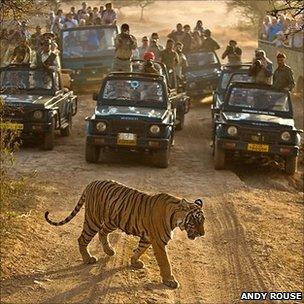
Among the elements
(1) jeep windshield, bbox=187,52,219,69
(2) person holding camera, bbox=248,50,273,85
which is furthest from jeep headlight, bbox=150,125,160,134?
(1) jeep windshield, bbox=187,52,219,69

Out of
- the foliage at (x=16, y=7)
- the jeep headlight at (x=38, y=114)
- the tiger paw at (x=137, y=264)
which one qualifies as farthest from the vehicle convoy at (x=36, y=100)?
the tiger paw at (x=137, y=264)

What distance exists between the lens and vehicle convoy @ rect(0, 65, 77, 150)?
13125 mm

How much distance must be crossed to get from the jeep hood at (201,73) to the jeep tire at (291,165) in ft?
26.0

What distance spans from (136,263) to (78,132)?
28.1 ft

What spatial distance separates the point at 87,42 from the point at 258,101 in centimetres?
896

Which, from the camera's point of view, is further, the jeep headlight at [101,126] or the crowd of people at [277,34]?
the crowd of people at [277,34]

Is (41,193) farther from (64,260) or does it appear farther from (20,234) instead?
(64,260)

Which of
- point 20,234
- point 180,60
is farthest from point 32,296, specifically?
point 180,60

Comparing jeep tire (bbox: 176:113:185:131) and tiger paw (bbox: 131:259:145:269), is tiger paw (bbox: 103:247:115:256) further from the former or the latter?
jeep tire (bbox: 176:113:185:131)

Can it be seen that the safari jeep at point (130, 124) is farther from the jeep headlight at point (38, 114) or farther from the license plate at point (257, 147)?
the license plate at point (257, 147)

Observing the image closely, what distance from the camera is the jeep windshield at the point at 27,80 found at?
45.4 ft

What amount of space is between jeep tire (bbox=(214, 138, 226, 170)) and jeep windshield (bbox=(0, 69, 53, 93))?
3.65 metres

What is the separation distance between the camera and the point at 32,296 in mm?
7109

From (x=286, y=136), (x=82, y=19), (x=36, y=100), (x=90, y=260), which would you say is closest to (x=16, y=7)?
(x=90, y=260)
